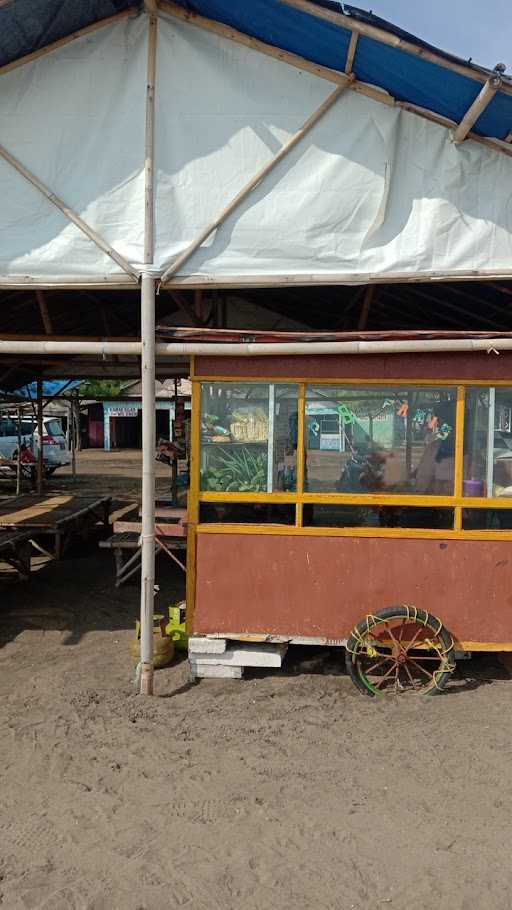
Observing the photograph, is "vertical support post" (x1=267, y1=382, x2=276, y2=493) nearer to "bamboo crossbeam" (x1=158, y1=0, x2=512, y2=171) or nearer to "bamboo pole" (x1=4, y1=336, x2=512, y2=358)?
"bamboo pole" (x1=4, y1=336, x2=512, y2=358)

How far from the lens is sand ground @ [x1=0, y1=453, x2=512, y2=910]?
3062 millimetres

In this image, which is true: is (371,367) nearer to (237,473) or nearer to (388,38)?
(237,473)

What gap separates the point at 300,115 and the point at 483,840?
15.7 feet

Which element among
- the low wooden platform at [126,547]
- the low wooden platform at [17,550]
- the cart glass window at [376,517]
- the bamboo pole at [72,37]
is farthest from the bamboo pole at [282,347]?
the low wooden platform at [17,550]

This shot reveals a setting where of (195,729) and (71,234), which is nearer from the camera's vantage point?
(195,729)

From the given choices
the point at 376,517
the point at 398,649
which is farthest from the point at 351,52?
the point at 398,649

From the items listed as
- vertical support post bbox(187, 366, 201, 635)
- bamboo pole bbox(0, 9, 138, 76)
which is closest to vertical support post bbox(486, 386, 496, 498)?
vertical support post bbox(187, 366, 201, 635)

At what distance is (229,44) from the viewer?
16.3 ft

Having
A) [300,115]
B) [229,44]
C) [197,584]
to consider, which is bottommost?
[197,584]

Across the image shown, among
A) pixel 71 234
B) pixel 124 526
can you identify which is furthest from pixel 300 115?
pixel 124 526

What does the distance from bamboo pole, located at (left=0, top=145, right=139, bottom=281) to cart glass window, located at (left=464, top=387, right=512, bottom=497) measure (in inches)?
108

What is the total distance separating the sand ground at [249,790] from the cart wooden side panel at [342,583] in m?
0.47

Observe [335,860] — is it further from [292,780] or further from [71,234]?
[71,234]

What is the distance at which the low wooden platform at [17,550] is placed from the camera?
7.34 metres
